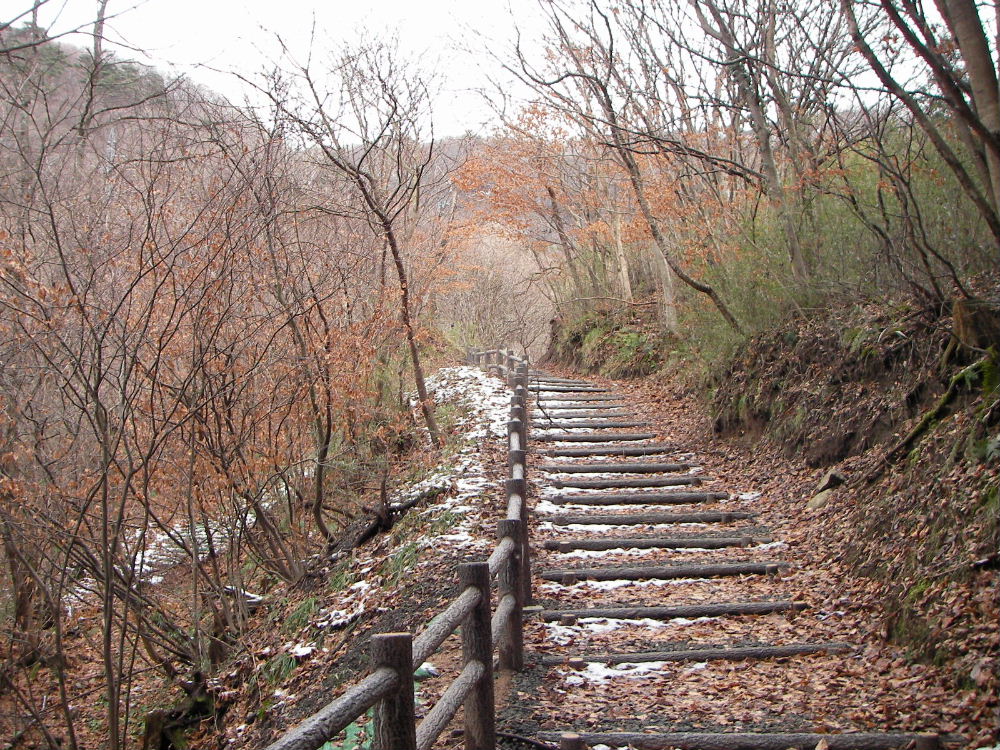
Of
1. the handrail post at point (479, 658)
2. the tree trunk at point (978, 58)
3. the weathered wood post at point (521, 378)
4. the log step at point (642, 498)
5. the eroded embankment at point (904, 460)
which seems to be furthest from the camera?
the weathered wood post at point (521, 378)

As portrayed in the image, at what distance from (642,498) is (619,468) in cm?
157

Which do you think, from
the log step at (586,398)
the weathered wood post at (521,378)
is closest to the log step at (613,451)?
the weathered wood post at (521,378)

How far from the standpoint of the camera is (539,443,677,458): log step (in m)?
12.0

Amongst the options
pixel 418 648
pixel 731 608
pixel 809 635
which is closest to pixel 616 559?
pixel 731 608

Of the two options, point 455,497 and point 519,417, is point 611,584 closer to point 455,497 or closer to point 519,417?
point 455,497

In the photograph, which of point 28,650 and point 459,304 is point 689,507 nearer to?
point 28,650

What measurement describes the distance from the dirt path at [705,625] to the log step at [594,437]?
2133 millimetres

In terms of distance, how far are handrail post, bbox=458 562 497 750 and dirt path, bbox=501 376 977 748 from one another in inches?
17.6

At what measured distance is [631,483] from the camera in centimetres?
1024

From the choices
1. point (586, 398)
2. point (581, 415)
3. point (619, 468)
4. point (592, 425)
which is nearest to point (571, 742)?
point (619, 468)

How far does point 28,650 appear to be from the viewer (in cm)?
796

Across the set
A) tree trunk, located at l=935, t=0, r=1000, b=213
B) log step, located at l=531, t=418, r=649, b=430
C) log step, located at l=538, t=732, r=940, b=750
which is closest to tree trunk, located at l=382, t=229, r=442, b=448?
log step, located at l=531, t=418, r=649, b=430

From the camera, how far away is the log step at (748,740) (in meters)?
3.76

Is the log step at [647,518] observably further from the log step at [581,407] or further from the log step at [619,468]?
the log step at [581,407]
